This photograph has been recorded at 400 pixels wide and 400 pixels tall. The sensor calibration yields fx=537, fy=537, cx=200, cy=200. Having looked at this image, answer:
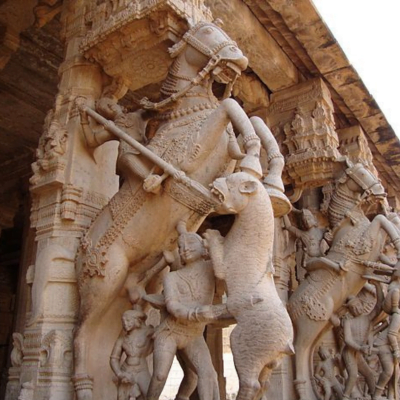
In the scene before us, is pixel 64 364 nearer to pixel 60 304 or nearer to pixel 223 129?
pixel 60 304

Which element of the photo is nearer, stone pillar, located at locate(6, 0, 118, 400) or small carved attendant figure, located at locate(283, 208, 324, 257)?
stone pillar, located at locate(6, 0, 118, 400)

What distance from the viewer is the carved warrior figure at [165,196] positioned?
3.74m

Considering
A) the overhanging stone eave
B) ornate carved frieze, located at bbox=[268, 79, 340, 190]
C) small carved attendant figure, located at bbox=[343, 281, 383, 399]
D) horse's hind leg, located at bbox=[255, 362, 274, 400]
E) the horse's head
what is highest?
the overhanging stone eave

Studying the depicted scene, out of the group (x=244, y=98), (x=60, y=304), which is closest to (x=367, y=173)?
(x=244, y=98)

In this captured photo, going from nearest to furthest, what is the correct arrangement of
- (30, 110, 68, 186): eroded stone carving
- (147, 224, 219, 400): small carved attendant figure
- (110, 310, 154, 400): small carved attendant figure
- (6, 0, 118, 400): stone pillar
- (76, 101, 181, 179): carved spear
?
1. (147, 224, 219, 400): small carved attendant figure
2. (110, 310, 154, 400): small carved attendant figure
3. (76, 101, 181, 179): carved spear
4. (6, 0, 118, 400): stone pillar
5. (30, 110, 68, 186): eroded stone carving

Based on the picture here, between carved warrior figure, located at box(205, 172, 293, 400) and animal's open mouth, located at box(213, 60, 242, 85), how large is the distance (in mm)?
1161

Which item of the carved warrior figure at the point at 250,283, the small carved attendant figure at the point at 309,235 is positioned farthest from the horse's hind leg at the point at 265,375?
the small carved attendant figure at the point at 309,235

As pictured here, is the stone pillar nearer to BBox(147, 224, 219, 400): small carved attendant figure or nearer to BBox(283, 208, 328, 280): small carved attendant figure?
BBox(147, 224, 219, 400): small carved attendant figure

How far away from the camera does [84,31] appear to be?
504cm

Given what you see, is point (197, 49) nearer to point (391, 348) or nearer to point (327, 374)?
point (391, 348)

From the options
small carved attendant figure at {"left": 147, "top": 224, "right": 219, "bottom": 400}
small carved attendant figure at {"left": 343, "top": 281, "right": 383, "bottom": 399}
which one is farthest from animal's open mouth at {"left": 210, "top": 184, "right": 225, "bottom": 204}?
small carved attendant figure at {"left": 343, "top": 281, "right": 383, "bottom": 399}

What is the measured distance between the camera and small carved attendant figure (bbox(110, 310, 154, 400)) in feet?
11.3

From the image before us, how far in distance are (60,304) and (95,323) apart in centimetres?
35

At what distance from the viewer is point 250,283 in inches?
119
